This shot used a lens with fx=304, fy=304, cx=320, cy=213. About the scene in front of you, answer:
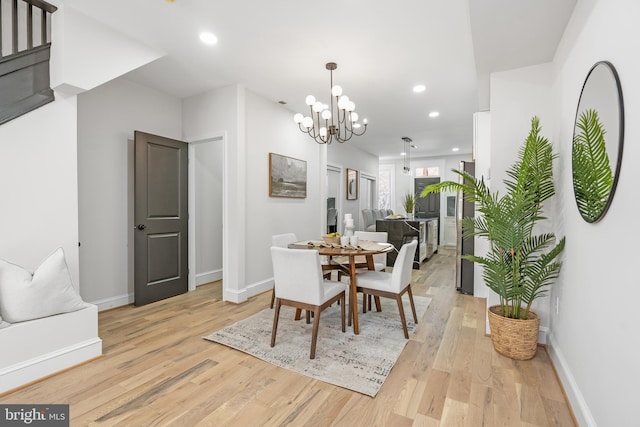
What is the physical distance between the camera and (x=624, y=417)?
45.7 inches

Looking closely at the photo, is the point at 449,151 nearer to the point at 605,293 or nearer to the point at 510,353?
the point at 510,353

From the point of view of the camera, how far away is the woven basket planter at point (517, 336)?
2252 millimetres

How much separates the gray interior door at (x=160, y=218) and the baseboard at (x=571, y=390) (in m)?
3.85

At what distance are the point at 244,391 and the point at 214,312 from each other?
1.54 m

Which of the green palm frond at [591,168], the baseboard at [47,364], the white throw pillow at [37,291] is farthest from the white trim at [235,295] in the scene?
the green palm frond at [591,168]

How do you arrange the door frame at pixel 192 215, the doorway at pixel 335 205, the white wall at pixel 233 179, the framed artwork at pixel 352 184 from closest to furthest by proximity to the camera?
the white wall at pixel 233 179
the door frame at pixel 192 215
the doorway at pixel 335 205
the framed artwork at pixel 352 184

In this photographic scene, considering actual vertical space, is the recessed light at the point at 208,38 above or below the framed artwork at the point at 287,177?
above

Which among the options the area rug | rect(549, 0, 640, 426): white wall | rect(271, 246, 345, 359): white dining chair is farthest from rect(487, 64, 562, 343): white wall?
rect(271, 246, 345, 359): white dining chair

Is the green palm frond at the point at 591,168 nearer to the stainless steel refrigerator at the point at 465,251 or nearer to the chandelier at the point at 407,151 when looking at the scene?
the stainless steel refrigerator at the point at 465,251

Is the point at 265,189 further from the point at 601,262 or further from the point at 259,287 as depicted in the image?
the point at 601,262

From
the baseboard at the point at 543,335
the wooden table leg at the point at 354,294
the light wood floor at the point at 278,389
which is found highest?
the wooden table leg at the point at 354,294

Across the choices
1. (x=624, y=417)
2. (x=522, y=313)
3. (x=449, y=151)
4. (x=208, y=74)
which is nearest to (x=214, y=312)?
(x=208, y=74)

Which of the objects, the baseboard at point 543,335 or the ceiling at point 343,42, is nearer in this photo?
the ceiling at point 343,42

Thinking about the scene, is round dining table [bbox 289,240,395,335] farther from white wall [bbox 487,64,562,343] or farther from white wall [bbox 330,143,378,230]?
white wall [bbox 330,143,378,230]
